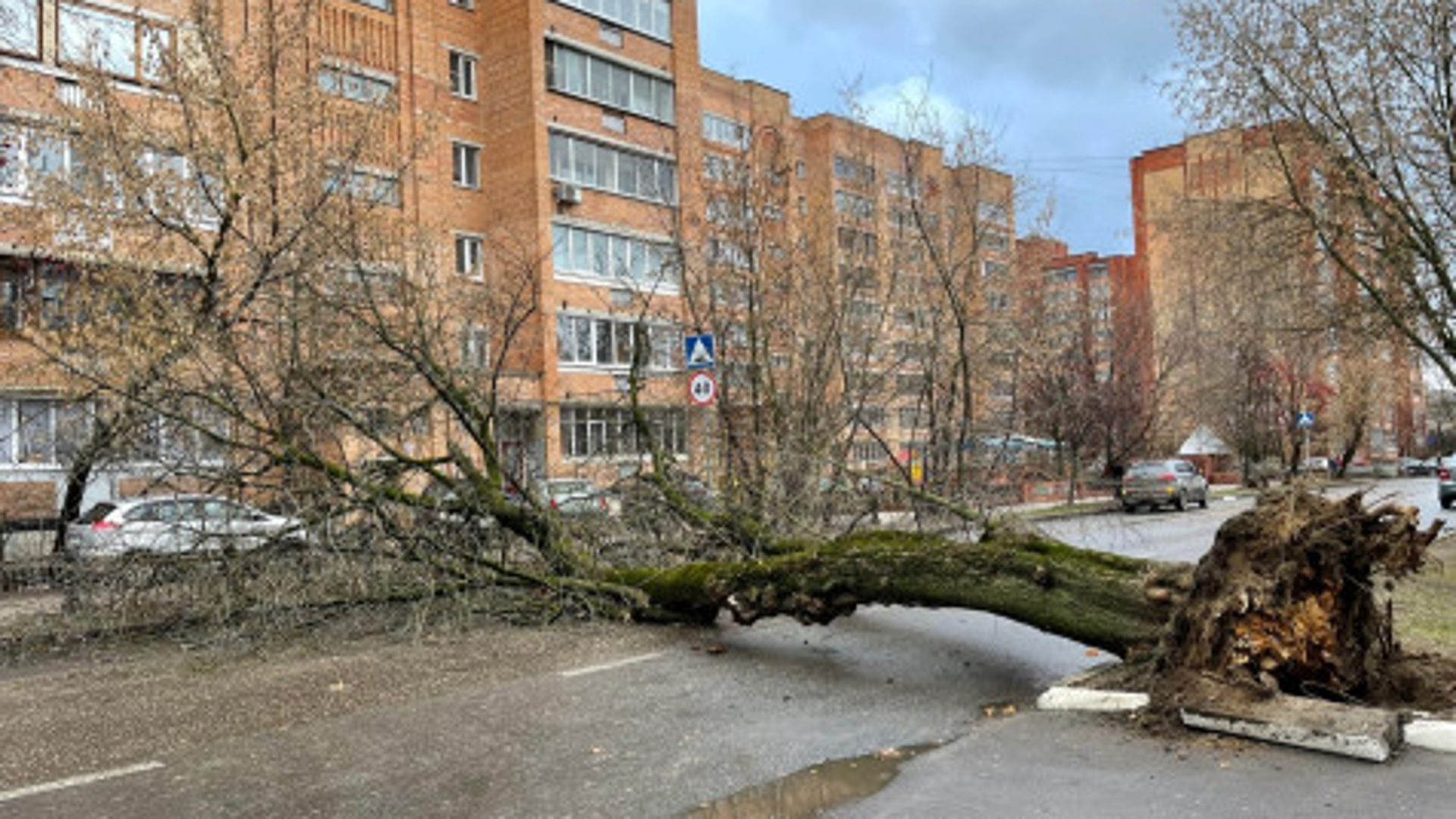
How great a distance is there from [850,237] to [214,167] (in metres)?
10.9

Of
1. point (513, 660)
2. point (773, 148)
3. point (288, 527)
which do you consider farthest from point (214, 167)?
point (773, 148)

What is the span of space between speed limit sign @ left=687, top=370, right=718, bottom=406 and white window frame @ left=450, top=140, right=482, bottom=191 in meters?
A: 21.8

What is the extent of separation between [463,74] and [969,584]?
102ft

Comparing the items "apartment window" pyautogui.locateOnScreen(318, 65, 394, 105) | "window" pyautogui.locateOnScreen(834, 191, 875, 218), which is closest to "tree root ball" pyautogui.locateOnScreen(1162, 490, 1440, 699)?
"apartment window" pyautogui.locateOnScreen(318, 65, 394, 105)

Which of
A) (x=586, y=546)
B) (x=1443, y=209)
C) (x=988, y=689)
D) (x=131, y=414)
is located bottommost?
(x=988, y=689)

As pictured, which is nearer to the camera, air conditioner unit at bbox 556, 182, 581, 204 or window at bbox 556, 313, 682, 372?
window at bbox 556, 313, 682, 372

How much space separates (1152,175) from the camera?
6631 centimetres

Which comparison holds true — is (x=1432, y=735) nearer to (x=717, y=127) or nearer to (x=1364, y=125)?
(x=1364, y=125)

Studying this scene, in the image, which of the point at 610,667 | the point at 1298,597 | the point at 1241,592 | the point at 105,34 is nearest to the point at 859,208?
the point at 610,667

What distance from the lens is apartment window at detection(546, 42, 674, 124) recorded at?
33.9 m

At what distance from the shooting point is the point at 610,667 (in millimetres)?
7922

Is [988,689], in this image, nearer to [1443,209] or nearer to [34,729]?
[34,729]

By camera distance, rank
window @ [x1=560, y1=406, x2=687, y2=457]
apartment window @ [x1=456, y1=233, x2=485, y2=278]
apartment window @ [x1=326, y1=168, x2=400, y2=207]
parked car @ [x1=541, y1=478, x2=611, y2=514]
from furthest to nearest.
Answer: apartment window @ [x1=456, y1=233, x2=485, y2=278] < apartment window @ [x1=326, y1=168, x2=400, y2=207] < window @ [x1=560, y1=406, x2=687, y2=457] < parked car @ [x1=541, y1=478, x2=611, y2=514]

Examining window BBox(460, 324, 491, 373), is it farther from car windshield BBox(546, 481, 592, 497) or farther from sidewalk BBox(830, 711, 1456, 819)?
sidewalk BBox(830, 711, 1456, 819)
